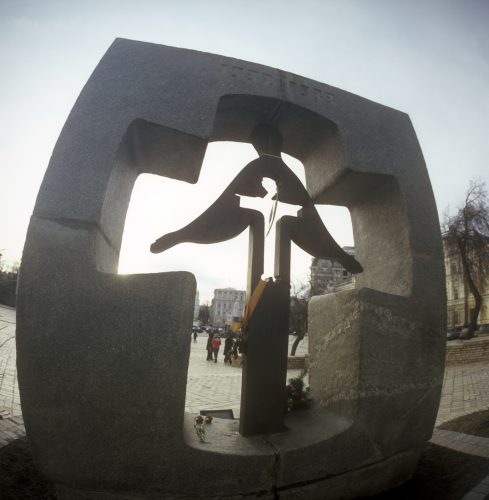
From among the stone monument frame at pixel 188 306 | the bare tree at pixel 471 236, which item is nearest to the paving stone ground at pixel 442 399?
the stone monument frame at pixel 188 306

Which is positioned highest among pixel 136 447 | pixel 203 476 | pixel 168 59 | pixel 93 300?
pixel 168 59

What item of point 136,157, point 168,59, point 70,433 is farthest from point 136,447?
point 168,59

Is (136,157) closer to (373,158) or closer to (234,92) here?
(234,92)

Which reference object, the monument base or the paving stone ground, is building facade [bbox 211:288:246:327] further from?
the monument base

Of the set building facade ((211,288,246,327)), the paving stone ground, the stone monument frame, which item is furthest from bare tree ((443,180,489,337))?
building facade ((211,288,246,327))

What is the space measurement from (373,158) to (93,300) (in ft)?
9.53

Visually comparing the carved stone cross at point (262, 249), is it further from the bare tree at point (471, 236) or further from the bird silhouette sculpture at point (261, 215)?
the bare tree at point (471, 236)

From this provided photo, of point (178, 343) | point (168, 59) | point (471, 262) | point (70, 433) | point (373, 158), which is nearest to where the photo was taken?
point (70, 433)

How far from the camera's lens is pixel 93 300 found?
2.28 meters

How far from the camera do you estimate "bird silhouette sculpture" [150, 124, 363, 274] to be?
309 cm

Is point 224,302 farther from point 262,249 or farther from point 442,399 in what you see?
point 262,249

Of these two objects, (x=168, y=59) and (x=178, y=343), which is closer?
(x=178, y=343)

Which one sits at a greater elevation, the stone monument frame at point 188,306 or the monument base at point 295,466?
the stone monument frame at point 188,306

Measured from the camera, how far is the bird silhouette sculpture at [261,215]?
10.1 feet
